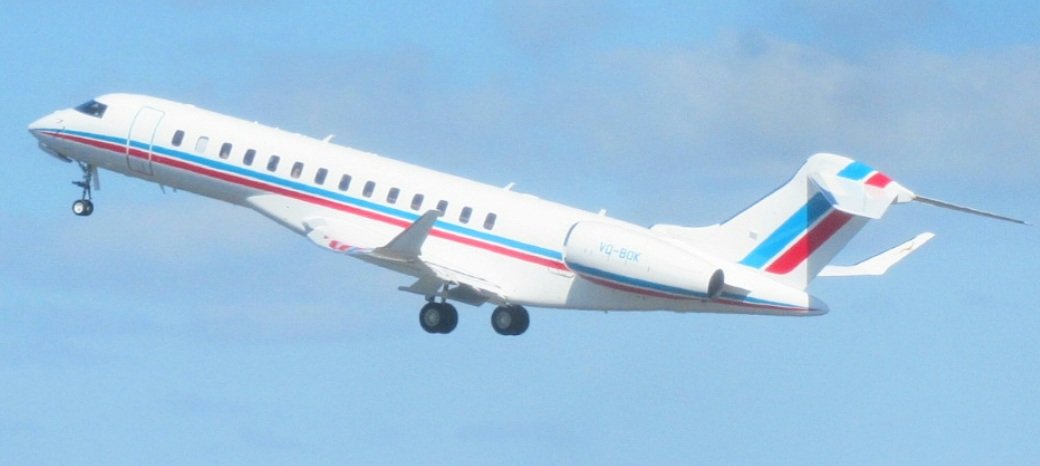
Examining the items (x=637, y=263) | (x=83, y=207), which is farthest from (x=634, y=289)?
(x=83, y=207)

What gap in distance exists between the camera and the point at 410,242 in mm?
45094

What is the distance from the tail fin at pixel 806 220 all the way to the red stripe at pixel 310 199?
3342mm

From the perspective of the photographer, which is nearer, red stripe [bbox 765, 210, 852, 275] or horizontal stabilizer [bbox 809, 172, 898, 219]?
horizontal stabilizer [bbox 809, 172, 898, 219]

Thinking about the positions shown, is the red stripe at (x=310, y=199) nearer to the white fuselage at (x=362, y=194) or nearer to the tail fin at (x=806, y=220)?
the white fuselage at (x=362, y=194)

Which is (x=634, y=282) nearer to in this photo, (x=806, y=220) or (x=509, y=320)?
(x=806, y=220)

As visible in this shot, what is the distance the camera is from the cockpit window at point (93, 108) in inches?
2026

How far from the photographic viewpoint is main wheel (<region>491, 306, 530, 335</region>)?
156ft

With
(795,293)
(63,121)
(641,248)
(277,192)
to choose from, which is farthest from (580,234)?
(63,121)

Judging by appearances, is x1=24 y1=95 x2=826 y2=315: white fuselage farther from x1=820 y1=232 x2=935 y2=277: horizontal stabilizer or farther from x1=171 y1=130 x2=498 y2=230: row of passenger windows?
x1=820 y1=232 x2=935 y2=277: horizontal stabilizer

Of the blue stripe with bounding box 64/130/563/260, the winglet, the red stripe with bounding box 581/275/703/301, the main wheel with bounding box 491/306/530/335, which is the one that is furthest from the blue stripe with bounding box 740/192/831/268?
the winglet

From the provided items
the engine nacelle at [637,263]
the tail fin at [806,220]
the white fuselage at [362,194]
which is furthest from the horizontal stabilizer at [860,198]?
the engine nacelle at [637,263]

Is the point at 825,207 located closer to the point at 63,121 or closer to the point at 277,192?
the point at 277,192

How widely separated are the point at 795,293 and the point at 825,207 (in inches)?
65.6

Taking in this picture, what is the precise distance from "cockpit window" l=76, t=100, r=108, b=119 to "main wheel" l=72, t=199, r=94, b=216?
2.06 m
